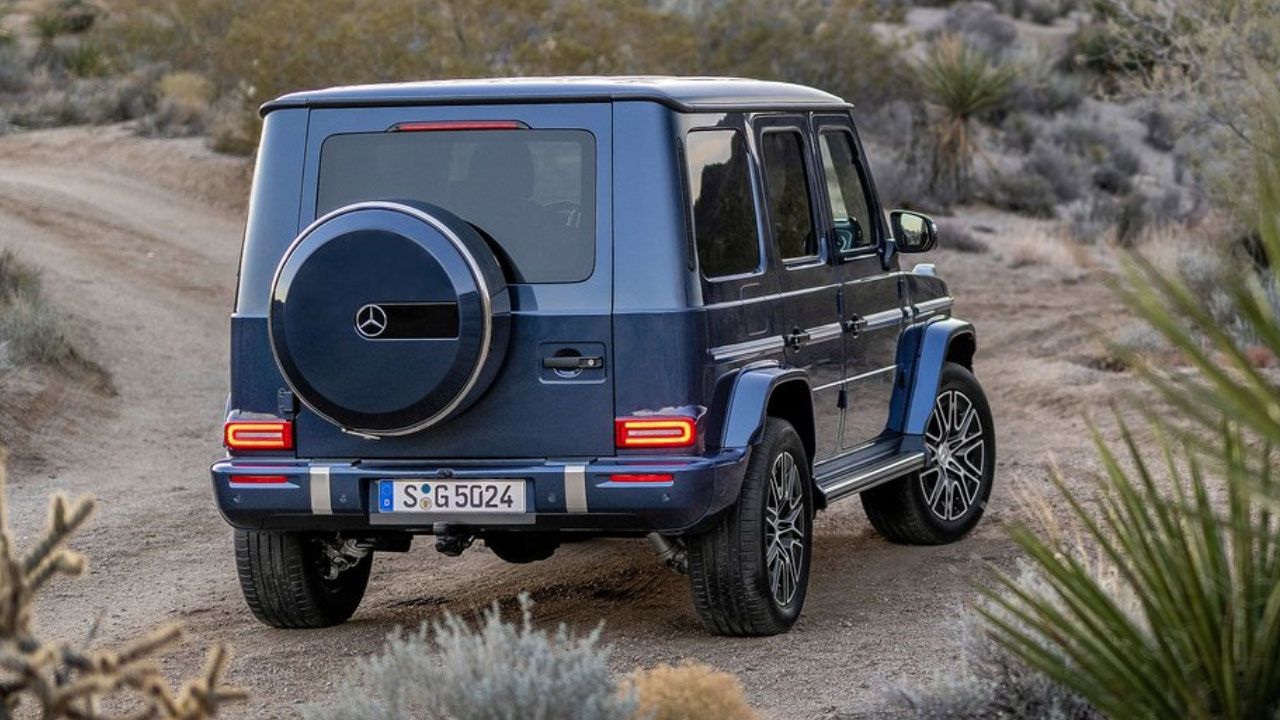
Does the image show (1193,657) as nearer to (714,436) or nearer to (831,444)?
(714,436)

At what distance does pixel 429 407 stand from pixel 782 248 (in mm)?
1646

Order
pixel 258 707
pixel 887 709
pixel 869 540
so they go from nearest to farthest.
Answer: pixel 887 709 → pixel 258 707 → pixel 869 540

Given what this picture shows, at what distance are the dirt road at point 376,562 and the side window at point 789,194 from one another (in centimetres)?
134

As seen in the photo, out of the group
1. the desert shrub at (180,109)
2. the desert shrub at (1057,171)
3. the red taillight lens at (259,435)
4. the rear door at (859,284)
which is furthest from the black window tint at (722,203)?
the desert shrub at (1057,171)

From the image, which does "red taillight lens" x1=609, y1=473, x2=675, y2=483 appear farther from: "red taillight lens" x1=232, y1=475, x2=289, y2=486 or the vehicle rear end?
"red taillight lens" x1=232, y1=475, x2=289, y2=486

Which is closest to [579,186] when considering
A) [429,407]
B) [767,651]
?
[429,407]

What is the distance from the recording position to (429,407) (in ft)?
19.9

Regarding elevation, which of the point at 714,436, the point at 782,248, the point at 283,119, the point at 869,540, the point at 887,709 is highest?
the point at 283,119

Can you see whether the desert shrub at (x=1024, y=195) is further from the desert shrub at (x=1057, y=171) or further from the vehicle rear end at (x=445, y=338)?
the vehicle rear end at (x=445, y=338)

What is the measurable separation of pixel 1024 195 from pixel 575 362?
22058 millimetres

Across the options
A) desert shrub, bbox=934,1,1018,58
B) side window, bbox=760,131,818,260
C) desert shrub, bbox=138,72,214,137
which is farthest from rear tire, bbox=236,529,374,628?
desert shrub, bbox=934,1,1018,58

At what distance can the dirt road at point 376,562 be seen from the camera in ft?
21.4

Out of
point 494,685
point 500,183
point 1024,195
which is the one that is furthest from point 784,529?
point 1024,195

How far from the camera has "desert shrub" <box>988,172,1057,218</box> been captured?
2720 centimetres
